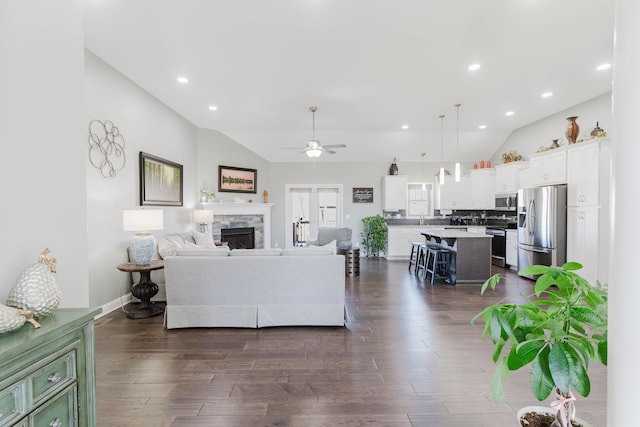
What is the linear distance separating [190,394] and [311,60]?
3.74 metres

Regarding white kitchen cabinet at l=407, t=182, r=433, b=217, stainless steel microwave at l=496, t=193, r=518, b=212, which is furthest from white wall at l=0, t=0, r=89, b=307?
white kitchen cabinet at l=407, t=182, r=433, b=217

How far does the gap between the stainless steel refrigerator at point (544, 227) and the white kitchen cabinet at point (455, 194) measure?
7.06 feet

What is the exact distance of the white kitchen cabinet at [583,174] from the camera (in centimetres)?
475

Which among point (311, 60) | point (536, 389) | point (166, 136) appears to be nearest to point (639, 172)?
point (536, 389)

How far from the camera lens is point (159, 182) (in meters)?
5.30

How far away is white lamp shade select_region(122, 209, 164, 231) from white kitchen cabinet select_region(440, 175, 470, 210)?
23.2ft

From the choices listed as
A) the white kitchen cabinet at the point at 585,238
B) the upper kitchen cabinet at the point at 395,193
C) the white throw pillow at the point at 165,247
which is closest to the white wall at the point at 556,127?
the white kitchen cabinet at the point at 585,238

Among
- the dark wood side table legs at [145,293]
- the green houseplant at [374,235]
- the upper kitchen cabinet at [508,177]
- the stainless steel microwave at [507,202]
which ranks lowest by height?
the dark wood side table legs at [145,293]

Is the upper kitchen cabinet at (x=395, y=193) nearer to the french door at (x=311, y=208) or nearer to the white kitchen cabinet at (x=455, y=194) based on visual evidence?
the white kitchen cabinet at (x=455, y=194)

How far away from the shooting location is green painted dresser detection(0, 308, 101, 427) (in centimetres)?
104

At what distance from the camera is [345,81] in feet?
14.7

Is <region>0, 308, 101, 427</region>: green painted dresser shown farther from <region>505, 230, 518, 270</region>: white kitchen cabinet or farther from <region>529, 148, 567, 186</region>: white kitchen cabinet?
<region>505, 230, 518, 270</region>: white kitchen cabinet

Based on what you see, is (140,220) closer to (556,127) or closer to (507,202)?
(507,202)

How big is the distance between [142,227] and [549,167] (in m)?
6.78
